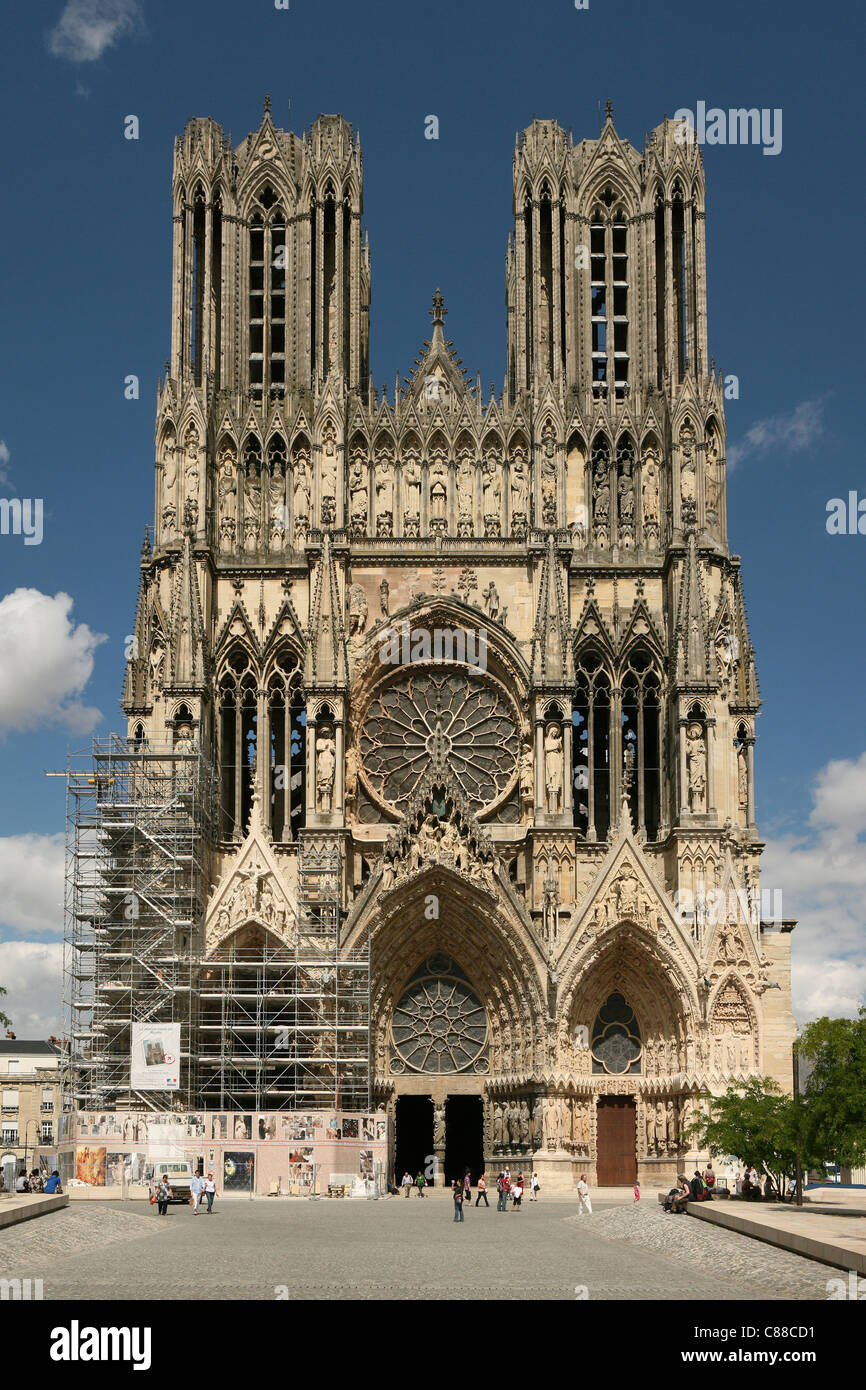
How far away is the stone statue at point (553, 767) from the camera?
2020 inches

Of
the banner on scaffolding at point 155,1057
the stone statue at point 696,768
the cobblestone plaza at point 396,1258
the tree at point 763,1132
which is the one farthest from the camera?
the stone statue at point 696,768

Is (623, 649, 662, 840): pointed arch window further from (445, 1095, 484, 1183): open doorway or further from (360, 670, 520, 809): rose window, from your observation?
(445, 1095, 484, 1183): open doorway

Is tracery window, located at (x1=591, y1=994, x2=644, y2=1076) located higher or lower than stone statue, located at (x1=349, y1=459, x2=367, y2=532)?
lower

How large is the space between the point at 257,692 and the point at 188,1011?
9.96m

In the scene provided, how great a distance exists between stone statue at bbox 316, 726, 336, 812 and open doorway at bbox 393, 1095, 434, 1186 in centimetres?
929

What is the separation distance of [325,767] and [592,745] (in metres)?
8.11

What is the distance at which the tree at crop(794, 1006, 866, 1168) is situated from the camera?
123ft

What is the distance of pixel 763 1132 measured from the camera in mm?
39688

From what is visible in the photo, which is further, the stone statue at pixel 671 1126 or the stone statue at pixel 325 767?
the stone statue at pixel 325 767

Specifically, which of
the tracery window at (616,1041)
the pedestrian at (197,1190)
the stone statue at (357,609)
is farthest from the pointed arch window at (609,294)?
the pedestrian at (197,1190)

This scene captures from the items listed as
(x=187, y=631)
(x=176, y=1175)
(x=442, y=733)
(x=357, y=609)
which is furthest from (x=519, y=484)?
(x=176, y=1175)

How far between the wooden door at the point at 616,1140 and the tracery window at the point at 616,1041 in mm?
839

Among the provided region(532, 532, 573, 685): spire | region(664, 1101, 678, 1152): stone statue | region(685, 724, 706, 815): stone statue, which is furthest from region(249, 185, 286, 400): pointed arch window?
region(664, 1101, 678, 1152): stone statue

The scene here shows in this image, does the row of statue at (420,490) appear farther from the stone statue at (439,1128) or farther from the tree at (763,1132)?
the tree at (763,1132)
